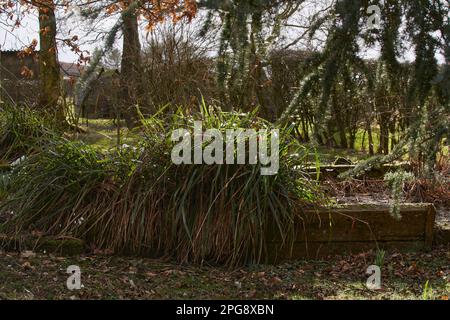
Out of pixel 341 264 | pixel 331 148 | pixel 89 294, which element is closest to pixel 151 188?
pixel 89 294

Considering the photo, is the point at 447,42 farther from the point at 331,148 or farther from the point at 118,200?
the point at 331,148

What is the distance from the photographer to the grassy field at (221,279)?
178 inches

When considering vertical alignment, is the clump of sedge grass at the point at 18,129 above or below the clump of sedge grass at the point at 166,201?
above

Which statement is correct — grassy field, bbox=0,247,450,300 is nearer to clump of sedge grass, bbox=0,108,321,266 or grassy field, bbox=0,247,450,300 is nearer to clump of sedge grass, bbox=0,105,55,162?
clump of sedge grass, bbox=0,108,321,266

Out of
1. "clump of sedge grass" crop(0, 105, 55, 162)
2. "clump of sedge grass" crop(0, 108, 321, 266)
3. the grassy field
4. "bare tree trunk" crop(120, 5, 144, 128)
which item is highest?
"bare tree trunk" crop(120, 5, 144, 128)

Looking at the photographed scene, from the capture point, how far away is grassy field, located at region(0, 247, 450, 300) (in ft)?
14.8

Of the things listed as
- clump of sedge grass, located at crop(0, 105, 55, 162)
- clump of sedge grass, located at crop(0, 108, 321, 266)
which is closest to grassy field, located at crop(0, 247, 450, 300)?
clump of sedge grass, located at crop(0, 108, 321, 266)

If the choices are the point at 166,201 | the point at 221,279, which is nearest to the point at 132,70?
the point at 166,201

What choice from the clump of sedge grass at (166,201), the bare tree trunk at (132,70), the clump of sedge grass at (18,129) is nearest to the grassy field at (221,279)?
the clump of sedge grass at (166,201)

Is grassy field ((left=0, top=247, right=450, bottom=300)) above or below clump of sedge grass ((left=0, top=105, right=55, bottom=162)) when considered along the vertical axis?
below

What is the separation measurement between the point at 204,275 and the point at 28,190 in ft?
5.98

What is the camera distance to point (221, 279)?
16.1ft

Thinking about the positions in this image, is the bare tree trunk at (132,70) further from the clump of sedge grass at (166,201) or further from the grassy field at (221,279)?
the grassy field at (221,279)

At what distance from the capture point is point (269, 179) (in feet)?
17.9
